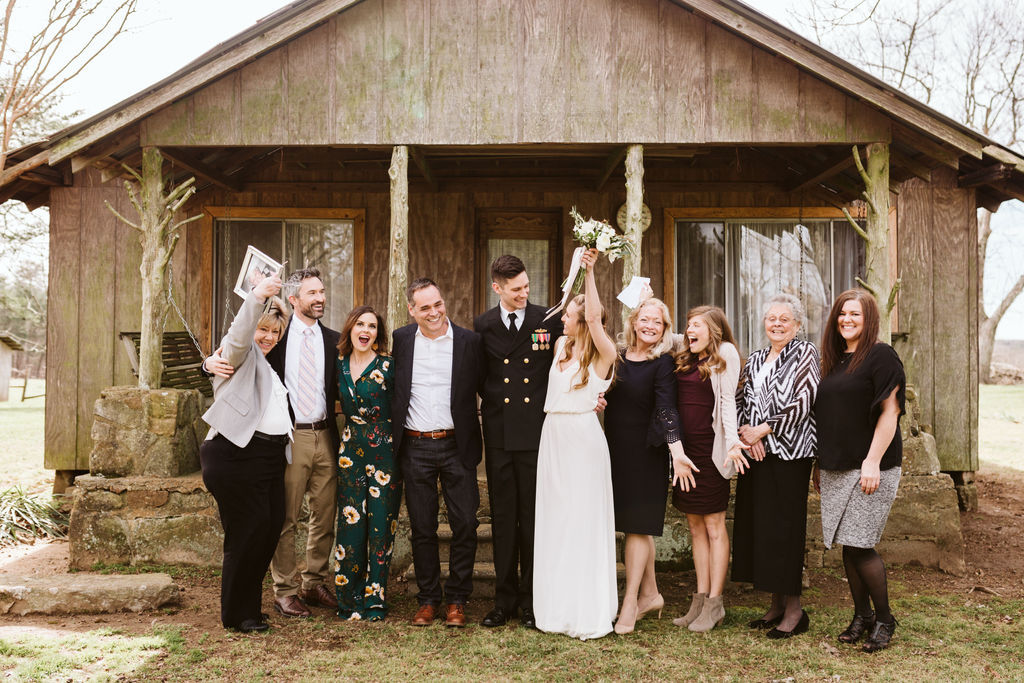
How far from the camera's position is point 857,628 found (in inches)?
173

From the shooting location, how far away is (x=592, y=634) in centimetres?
436

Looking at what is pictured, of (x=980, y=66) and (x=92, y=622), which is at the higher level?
(x=980, y=66)

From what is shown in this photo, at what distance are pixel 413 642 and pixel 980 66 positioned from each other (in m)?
23.9

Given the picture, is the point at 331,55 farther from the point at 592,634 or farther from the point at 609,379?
the point at 592,634

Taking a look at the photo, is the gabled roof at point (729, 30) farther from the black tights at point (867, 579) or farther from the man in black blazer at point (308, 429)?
the black tights at point (867, 579)

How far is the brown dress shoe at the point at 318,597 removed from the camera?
4906mm

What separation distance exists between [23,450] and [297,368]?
10428 mm

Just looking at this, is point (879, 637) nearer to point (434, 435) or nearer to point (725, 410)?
point (725, 410)

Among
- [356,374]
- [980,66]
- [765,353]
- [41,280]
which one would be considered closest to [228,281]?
[356,374]

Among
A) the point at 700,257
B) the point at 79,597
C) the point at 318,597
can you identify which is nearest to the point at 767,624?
the point at 318,597

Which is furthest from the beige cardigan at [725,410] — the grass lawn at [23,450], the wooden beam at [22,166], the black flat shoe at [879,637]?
the grass lawn at [23,450]

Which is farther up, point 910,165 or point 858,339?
point 910,165

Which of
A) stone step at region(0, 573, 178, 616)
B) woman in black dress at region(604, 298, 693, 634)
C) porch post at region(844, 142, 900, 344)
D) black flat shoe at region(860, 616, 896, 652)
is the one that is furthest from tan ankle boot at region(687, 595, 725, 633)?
stone step at region(0, 573, 178, 616)

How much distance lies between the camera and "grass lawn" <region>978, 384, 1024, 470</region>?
1290 cm
